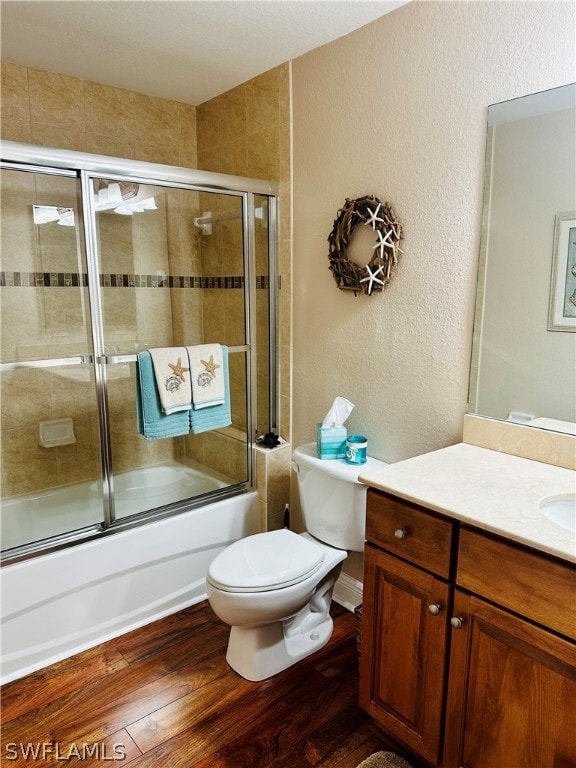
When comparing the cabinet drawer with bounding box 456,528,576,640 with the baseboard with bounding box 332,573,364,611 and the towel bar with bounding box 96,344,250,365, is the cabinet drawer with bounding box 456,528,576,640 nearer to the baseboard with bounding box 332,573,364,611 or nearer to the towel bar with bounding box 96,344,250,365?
the baseboard with bounding box 332,573,364,611

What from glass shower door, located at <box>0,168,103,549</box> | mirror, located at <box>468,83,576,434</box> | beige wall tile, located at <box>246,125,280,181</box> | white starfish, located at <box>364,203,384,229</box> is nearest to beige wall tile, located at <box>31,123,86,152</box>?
glass shower door, located at <box>0,168,103,549</box>

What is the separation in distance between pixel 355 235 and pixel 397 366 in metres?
0.55

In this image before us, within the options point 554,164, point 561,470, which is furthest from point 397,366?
point 554,164

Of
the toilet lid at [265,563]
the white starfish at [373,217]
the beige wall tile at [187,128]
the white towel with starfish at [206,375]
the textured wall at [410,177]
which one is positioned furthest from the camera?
the beige wall tile at [187,128]

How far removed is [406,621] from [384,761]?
48cm

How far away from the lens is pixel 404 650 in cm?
140

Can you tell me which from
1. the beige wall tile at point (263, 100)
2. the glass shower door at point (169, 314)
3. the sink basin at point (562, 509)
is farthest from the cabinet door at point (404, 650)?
the beige wall tile at point (263, 100)

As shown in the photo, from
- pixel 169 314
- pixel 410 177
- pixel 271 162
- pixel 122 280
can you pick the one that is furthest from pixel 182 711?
pixel 271 162

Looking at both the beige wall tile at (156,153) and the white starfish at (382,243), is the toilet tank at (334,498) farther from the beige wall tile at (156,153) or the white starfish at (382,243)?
the beige wall tile at (156,153)

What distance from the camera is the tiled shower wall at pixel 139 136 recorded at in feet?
7.67

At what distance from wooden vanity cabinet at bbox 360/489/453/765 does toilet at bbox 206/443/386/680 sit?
35 centimetres

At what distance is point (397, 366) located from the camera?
6.52 feet

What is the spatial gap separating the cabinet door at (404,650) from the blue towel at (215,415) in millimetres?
1039

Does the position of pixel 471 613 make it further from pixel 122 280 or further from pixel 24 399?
pixel 24 399
